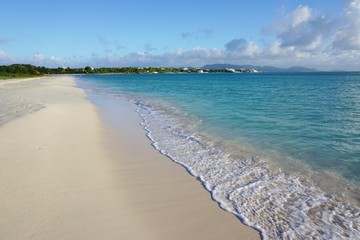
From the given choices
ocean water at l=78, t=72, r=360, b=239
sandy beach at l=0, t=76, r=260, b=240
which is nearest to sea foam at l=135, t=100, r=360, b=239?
ocean water at l=78, t=72, r=360, b=239

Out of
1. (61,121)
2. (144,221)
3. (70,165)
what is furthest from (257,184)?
(61,121)

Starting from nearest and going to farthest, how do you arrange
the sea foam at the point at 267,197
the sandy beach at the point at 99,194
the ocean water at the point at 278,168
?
the sandy beach at the point at 99,194 < the sea foam at the point at 267,197 < the ocean water at the point at 278,168

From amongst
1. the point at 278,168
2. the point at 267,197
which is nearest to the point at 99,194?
the point at 267,197

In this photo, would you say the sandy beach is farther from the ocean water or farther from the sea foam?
the ocean water

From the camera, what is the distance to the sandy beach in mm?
4957

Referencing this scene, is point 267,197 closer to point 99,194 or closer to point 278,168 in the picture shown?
point 278,168

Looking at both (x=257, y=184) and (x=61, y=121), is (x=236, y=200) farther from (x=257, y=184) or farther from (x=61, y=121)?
(x=61, y=121)

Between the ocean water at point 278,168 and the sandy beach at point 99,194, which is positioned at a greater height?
the sandy beach at point 99,194

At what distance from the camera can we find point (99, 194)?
20.6ft

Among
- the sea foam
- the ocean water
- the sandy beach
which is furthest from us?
the ocean water

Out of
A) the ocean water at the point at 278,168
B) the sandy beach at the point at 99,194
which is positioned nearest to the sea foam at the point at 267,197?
the ocean water at the point at 278,168

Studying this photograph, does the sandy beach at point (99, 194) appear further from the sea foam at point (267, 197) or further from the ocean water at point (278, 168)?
the ocean water at point (278, 168)

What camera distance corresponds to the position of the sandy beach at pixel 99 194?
4957 millimetres

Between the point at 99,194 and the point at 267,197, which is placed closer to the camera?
the point at 99,194
